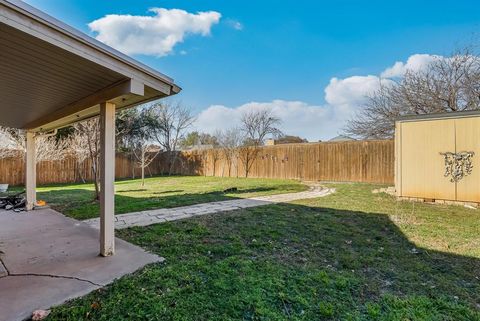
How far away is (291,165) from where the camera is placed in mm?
13883

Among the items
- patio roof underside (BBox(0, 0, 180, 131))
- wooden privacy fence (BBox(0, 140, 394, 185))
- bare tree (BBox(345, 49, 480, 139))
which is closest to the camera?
→ patio roof underside (BBox(0, 0, 180, 131))

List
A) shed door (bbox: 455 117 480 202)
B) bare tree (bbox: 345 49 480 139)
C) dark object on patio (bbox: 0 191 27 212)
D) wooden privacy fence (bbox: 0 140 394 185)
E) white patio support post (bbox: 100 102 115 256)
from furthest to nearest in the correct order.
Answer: bare tree (bbox: 345 49 480 139), wooden privacy fence (bbox: 0 140 394 185), shed door (bbox: 455 117 480 202), dark object on patio (bbox: 0 191 27 212), white patio support post (bbox: 100 102 115 256)

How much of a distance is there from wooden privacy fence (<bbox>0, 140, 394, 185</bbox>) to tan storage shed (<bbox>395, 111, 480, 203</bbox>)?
4.07 m

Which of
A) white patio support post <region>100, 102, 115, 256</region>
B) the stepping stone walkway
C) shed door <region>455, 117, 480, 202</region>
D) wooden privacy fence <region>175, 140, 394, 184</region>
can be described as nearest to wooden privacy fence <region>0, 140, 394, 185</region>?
wooden privacy fence <region>175, 140, 394, 184</region>

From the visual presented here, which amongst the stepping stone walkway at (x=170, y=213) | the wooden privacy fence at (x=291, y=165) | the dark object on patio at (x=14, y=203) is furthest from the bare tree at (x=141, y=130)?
the stepping stone walkway at (x=170, y=213)

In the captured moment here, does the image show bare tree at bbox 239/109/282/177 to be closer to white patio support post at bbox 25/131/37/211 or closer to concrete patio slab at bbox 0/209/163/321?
white patio support post at bbox 25/131/37/211

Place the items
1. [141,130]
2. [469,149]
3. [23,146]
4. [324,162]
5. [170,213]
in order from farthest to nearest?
[141,130] → [324,162] → [23,146] → [469,149] → [170,213]

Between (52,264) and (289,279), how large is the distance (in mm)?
2487

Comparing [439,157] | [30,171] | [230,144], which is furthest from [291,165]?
[30,171]

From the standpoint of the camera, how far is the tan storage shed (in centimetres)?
652

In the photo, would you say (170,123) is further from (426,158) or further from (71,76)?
(71,76)

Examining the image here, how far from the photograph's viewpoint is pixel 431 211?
19.2ft

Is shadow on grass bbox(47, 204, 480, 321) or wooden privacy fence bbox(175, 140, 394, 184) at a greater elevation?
wooden privacy fence bbox(175, 140, 394, 184)

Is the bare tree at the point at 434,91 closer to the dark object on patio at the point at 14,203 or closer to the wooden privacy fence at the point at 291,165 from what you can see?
the wooden privacy fence at the point at 291,165
